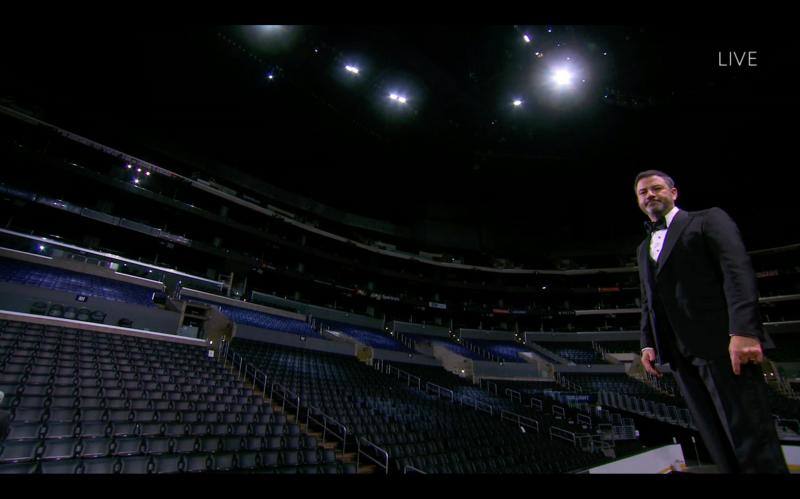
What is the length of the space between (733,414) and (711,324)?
18.7 inches

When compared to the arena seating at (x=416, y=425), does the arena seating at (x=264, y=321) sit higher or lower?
higher

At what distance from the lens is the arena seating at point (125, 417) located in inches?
196

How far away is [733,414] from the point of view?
1.84 meters

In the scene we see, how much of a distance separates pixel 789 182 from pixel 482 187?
1993 cm

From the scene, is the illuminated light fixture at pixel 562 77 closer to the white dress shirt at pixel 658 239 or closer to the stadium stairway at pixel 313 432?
the white dress shirt at pixel 658 239

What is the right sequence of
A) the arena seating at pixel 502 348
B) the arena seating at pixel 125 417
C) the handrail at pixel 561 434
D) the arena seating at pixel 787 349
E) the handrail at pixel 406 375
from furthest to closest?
the arena seating at pixel 502 348
the arena seating at pixel 787 349
the handrail at pixel 406 375
the handrail at pixel 561 434
the arena seating at pixel 125 417

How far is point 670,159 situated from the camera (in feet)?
68.9

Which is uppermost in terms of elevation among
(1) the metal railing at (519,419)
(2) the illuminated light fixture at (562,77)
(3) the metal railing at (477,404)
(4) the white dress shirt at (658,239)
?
(2) the illuminated light fixture at (562,77)

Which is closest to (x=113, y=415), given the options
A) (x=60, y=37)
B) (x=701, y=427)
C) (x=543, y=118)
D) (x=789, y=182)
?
(x=701, y=427)

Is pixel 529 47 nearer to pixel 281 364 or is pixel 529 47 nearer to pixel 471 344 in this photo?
pixel 281 364

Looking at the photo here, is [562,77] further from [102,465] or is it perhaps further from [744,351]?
[102,465]

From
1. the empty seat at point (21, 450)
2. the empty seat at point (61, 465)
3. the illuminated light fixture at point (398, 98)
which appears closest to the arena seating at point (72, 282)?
the empty seat at point (21, 450)

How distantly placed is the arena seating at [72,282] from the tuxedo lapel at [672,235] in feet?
55.9

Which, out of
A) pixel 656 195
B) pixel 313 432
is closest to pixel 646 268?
pixel 656 195
